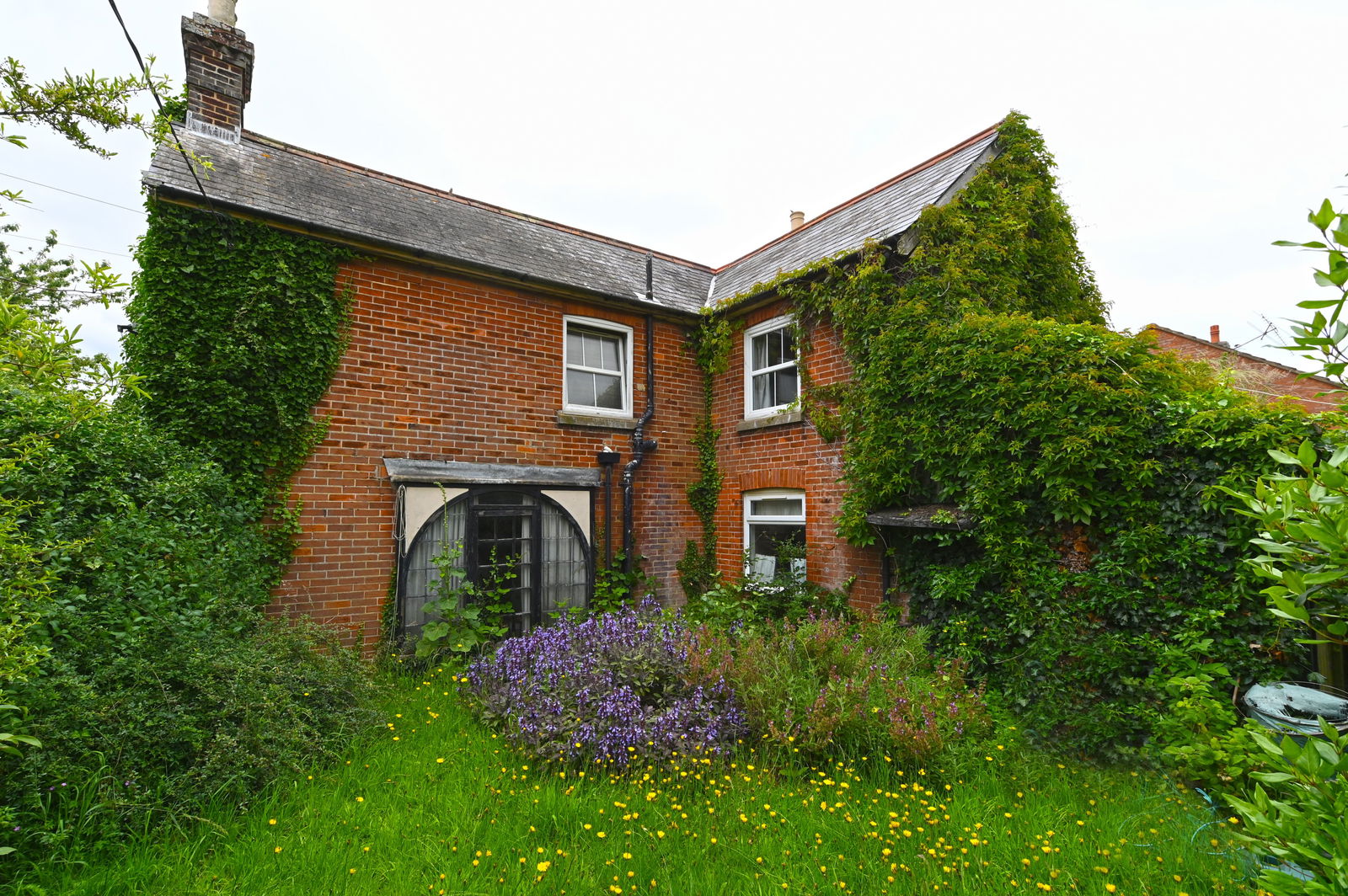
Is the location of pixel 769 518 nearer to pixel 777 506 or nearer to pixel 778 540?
pixel 777 506

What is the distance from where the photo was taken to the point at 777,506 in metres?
9.30

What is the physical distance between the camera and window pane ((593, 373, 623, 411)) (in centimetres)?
964

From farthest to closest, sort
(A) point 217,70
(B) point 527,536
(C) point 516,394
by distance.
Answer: (C) point 516,394
(B) point 527,536
(A) point 217,70

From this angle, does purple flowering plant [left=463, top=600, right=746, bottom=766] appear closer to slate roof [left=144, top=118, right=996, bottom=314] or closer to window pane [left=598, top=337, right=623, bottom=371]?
window pane [left=598, top=337, right=623, bottom=371]

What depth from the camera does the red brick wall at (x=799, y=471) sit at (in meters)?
8.02

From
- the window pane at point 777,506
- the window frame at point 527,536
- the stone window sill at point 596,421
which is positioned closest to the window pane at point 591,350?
the stone window sill at point 596,421

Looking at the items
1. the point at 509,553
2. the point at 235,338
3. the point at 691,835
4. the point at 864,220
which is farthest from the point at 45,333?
the point at 864,220

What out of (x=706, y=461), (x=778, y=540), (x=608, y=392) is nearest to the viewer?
(x=778, y=540)

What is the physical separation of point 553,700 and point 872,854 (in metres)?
2.63

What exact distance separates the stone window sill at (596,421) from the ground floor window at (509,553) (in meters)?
1.25

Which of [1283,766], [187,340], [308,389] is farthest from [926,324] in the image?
[187,340]

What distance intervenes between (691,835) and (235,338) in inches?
269

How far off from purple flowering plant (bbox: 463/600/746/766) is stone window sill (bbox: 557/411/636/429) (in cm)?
351

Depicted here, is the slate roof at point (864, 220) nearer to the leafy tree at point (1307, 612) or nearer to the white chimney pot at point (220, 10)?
the leafy tree at point (1307, 612)
